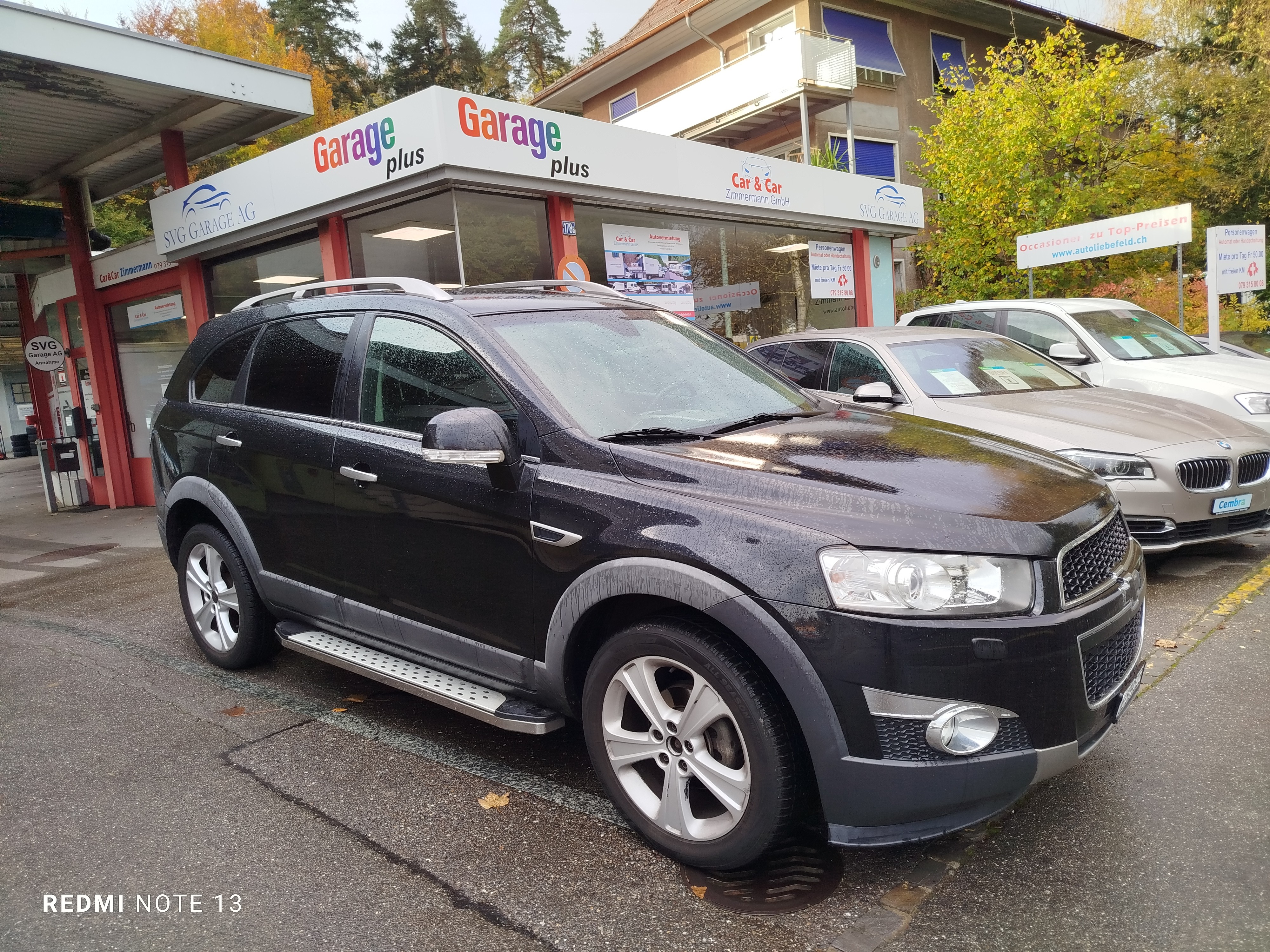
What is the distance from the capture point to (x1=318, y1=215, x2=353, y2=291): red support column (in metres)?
8.56

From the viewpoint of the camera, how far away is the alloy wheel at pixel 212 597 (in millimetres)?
4488

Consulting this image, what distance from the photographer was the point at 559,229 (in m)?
8.74

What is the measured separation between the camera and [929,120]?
2352 cm

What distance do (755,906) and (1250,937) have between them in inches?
47.8

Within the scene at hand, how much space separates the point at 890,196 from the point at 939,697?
12.2m

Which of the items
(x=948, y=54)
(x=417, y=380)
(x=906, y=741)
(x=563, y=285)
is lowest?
(x=906, y=741)

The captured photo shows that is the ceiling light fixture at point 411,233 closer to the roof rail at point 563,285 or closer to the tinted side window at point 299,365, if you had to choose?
the tinted side window at point 299,365

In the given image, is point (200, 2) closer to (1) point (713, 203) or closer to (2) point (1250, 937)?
(1) point (713, 203)

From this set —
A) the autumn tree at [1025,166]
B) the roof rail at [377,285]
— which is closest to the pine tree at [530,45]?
the autumn tree at [1025,166]

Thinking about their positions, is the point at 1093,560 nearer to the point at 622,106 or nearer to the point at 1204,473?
the point at 1204,473

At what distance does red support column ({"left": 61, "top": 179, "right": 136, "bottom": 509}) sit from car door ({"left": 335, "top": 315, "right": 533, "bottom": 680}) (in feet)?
34.6

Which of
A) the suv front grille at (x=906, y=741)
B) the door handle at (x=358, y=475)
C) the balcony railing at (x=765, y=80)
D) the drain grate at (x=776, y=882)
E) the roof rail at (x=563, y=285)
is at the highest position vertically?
the balcony railing at (x=765, y=80)

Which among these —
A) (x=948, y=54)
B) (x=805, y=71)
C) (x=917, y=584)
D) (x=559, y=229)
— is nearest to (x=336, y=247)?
(x=559, y=229)

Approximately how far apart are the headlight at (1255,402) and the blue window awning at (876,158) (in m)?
16.1
